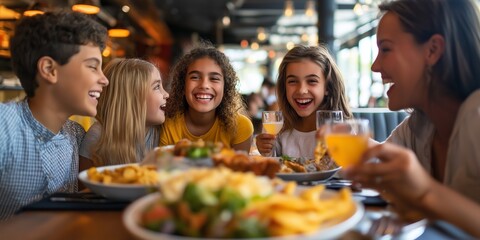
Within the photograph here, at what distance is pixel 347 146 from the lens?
1.15 m

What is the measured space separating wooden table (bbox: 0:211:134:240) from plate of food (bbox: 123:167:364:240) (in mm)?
203

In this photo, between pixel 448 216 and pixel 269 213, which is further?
pixel 448 216

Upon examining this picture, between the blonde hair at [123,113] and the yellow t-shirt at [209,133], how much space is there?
16 centimetres

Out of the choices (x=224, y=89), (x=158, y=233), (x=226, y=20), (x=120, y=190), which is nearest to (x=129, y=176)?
Result: (x=120, y=190)

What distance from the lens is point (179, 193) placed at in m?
0.81

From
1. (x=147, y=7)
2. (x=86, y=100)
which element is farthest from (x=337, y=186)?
(x=147, y=7)

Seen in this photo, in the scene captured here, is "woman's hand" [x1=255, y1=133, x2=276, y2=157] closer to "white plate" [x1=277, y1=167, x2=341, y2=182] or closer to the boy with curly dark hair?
"white plate" [x1=277, y1=167, x2=341, y2=182]

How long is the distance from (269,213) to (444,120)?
107cm

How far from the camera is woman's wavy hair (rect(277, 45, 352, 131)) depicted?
283cm

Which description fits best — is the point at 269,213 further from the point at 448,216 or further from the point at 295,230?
the point at 448,216

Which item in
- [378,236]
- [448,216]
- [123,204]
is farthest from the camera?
[123,204]

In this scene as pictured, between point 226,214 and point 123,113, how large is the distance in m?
1.77

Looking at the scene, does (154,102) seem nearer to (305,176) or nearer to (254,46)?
(305,176)

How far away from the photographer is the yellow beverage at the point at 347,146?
3.61ft
